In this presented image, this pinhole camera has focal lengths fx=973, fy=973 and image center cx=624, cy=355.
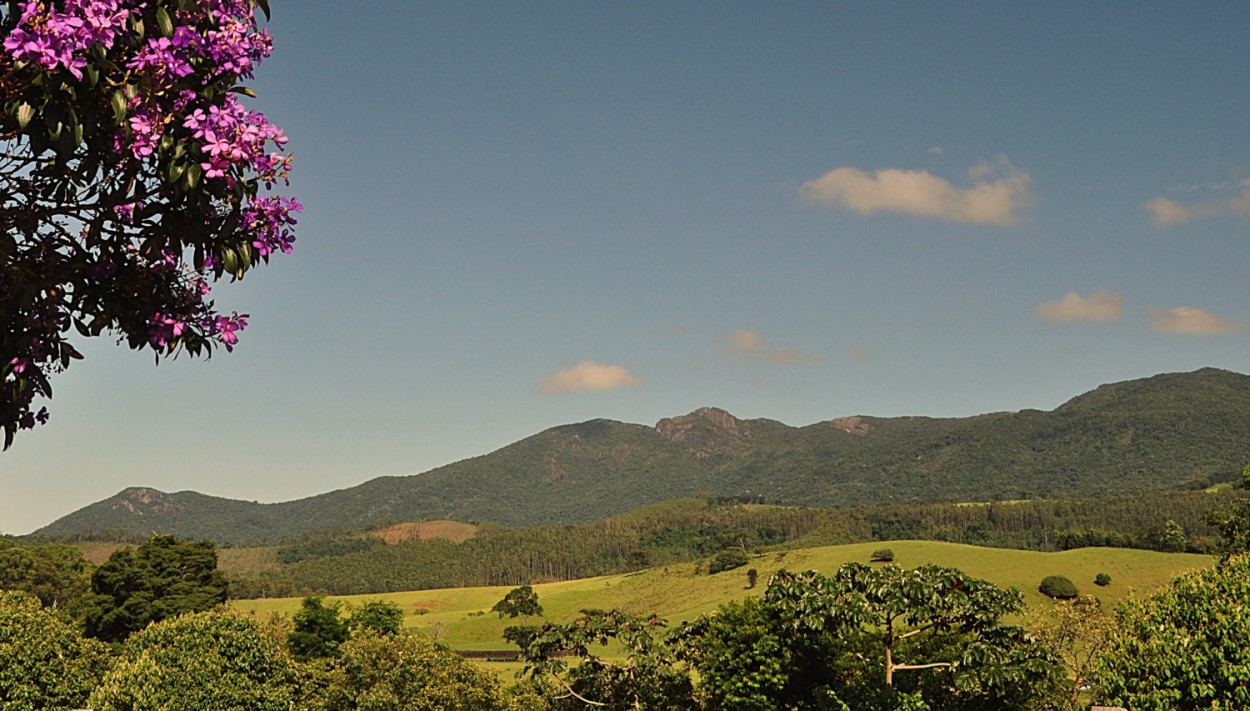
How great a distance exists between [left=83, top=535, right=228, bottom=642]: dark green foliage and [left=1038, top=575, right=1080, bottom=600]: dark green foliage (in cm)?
10239

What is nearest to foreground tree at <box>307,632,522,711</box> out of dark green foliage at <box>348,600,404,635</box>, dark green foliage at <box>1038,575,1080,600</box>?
dark green foliage at <box>348,600,404,635</box>

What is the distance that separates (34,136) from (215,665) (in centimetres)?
3512

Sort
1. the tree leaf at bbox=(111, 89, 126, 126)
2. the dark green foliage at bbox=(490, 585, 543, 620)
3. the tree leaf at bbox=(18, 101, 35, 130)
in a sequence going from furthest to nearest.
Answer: the dark green foliage at bbox=(490, 585, 543, 620)
the tree leaf at bbox=(111, 89, 126, 126)
the tree leaf at bbox=(18, 101, 35, 130)

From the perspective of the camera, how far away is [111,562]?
74.6 m

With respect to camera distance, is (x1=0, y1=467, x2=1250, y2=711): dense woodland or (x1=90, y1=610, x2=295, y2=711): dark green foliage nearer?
(x1=0, y1=467, x2=1250, y2=711): dense woodland

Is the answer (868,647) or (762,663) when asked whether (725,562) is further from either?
(762,663)

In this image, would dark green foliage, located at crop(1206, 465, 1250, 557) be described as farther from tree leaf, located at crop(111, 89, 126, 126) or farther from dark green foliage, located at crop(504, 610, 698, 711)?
tree leaf, located at crop(111, 89, 126, 126)

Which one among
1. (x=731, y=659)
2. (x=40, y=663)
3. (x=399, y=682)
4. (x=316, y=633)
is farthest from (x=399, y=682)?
(x=316, y=633)

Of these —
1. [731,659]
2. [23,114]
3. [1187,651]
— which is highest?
[23,114]

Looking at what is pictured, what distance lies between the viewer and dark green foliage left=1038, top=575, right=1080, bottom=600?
12631 centimetres

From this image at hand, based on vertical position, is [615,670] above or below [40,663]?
below

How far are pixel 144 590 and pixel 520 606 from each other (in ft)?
311

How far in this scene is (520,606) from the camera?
532 feet

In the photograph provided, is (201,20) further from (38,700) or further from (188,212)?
(38,700)
